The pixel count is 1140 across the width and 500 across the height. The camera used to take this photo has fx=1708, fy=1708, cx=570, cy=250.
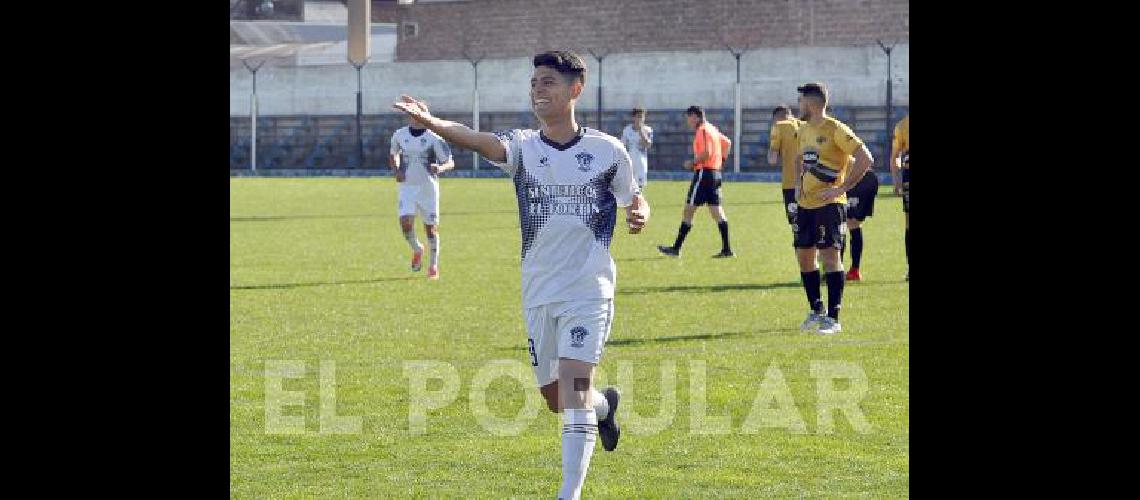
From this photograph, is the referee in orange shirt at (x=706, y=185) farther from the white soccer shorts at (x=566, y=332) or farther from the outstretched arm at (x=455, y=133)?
the outstretched arm at (x=455, y=133)

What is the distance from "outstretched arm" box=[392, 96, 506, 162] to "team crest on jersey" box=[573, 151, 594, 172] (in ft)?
1.22

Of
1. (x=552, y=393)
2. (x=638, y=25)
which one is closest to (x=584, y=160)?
(x=552, y=393)

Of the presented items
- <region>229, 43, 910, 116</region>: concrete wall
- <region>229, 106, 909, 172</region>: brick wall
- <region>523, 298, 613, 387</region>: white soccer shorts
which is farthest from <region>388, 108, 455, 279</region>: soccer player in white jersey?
<region>229, 106, 909, 172</region>: brick wall

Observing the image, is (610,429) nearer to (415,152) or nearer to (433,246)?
(433,246)

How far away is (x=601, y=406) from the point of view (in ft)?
28.5

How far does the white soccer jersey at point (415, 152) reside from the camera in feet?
65.3

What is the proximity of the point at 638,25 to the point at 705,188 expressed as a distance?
136 feet

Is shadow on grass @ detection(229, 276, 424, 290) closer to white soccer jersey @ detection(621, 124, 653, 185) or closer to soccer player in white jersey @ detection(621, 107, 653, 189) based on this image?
soccer player in white jersey @ detection(621, 107, 653, 189)

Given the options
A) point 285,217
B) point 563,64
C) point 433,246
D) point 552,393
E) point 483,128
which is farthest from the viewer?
point 483,128

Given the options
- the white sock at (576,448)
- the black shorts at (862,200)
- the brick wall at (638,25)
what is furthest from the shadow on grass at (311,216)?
the brick wall at (638,25)
